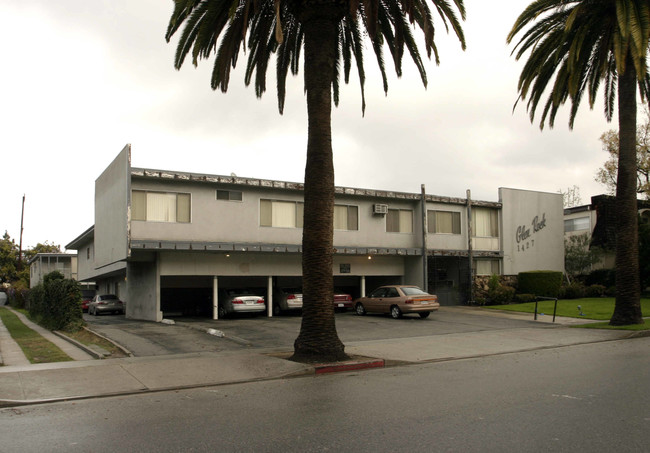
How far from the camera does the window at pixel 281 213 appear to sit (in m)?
25.9

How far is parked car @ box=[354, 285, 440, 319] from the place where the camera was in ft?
77.8

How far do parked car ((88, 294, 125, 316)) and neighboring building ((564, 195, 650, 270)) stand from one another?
1203 inches

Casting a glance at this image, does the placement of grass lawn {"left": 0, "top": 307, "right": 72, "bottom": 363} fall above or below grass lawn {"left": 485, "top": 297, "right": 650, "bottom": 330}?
below

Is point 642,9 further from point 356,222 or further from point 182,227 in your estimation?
point 182,227

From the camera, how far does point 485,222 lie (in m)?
32.6

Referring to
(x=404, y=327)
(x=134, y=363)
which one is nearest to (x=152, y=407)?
(x=134, y=363)

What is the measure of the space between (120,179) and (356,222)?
1168 centimetres

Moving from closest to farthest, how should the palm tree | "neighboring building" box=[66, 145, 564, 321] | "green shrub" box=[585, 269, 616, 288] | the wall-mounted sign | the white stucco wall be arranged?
the palm tree, "neighboring building" box=[66, 145, 564, 321], the white stucco wall, the wall-mounted sign, "green shrub" box=[585, 269, 616, 288]

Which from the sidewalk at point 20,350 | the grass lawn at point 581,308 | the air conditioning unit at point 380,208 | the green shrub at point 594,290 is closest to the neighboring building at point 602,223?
the green shrub at point 594,290

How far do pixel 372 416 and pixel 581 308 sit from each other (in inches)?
862

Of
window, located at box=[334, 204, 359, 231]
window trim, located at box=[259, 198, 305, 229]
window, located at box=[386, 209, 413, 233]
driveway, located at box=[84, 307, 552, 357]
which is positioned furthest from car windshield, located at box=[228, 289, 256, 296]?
window, located at box=[386, 209, 413, 233]

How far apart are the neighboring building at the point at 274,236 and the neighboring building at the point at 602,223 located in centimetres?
343

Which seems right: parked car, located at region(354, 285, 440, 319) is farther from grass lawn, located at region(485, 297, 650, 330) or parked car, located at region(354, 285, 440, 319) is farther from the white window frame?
the white window frame

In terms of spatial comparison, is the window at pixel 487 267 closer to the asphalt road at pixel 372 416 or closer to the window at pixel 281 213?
the window at pixel 281 213
